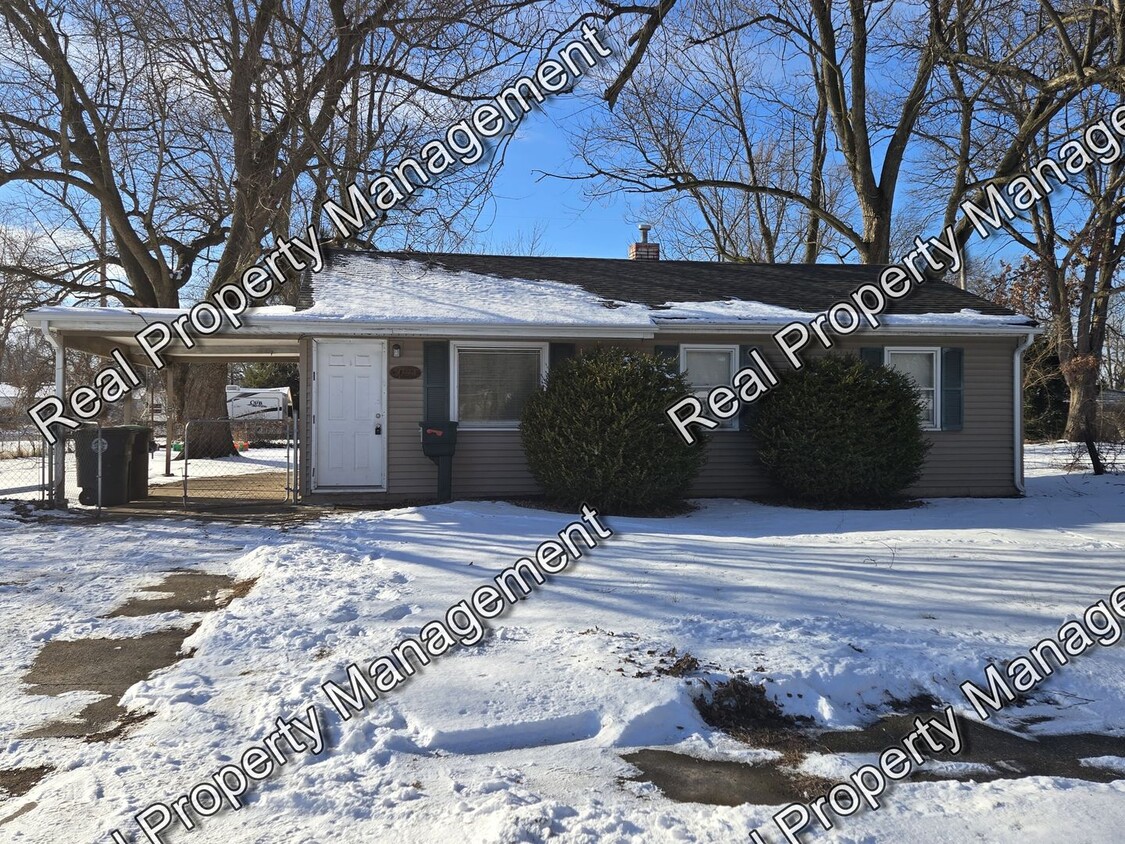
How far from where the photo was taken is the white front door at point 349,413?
10469 mm

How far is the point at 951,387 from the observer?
11562 millimetres

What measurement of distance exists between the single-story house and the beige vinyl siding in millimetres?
20

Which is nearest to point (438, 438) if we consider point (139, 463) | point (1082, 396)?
point (139, 463)

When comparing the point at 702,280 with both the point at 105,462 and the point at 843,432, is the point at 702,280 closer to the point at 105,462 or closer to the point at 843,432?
the point at 843,432

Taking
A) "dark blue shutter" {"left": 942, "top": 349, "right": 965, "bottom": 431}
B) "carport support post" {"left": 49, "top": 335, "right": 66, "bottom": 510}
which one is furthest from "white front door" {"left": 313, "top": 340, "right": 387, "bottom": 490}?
"dark blue shutter" {"left": 942, "top": 349, "right": 965, "bottom": 431}

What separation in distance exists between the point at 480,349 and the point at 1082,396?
16188mm

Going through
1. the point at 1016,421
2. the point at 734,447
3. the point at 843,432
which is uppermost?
the point at 1016,421

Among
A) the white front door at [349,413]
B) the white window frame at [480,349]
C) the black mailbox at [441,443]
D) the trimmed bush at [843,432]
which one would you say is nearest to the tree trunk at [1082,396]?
the trimmed bush at [843,432]

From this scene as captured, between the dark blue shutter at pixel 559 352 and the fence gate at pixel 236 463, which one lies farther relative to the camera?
the fence gate at pixel 236 463

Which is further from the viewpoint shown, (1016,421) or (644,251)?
(644,251)

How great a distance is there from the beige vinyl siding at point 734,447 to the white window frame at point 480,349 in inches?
3.7

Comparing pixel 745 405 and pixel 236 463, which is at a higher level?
pixel 745 405

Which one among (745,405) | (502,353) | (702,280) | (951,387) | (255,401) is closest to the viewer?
(502,353)

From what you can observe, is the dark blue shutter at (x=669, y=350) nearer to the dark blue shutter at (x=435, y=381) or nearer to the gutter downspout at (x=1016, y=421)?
the dark blue shutter at (x=435, y=381)
